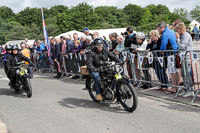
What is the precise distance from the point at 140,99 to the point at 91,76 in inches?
67.1

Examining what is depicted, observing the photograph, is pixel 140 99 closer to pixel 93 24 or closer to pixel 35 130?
pixel 35 130

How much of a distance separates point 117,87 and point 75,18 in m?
87.4

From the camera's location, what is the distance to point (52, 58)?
47.6ft

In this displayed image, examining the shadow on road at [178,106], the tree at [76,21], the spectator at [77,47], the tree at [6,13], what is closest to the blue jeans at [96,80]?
the shadow on road at [178,106]

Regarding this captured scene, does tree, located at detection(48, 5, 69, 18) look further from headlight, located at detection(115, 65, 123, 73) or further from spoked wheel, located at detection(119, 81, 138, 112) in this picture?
spoked wheel, located at detection(119, 81, 138, 112)

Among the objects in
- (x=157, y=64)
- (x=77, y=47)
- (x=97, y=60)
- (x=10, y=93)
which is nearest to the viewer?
(x=97, y=60)

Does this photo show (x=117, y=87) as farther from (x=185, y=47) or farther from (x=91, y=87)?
(x=185, y=47)

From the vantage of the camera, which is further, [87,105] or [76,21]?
[76,21]

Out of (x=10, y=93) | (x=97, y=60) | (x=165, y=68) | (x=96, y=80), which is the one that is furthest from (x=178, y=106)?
(x=10, y=93)

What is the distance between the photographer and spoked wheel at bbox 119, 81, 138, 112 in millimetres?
5793

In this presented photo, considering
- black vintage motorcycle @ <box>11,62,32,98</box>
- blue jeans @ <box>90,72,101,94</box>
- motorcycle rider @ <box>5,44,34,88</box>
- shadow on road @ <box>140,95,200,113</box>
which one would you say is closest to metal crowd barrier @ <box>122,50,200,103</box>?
shadow on road @ <box>140,95,200,113</box>

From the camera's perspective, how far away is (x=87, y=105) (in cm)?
701

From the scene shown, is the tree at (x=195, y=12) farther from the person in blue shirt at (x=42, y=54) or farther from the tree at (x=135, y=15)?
the person in blue shirt at (x=42, y=54)

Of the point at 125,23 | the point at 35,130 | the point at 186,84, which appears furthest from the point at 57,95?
the point at 125,23
